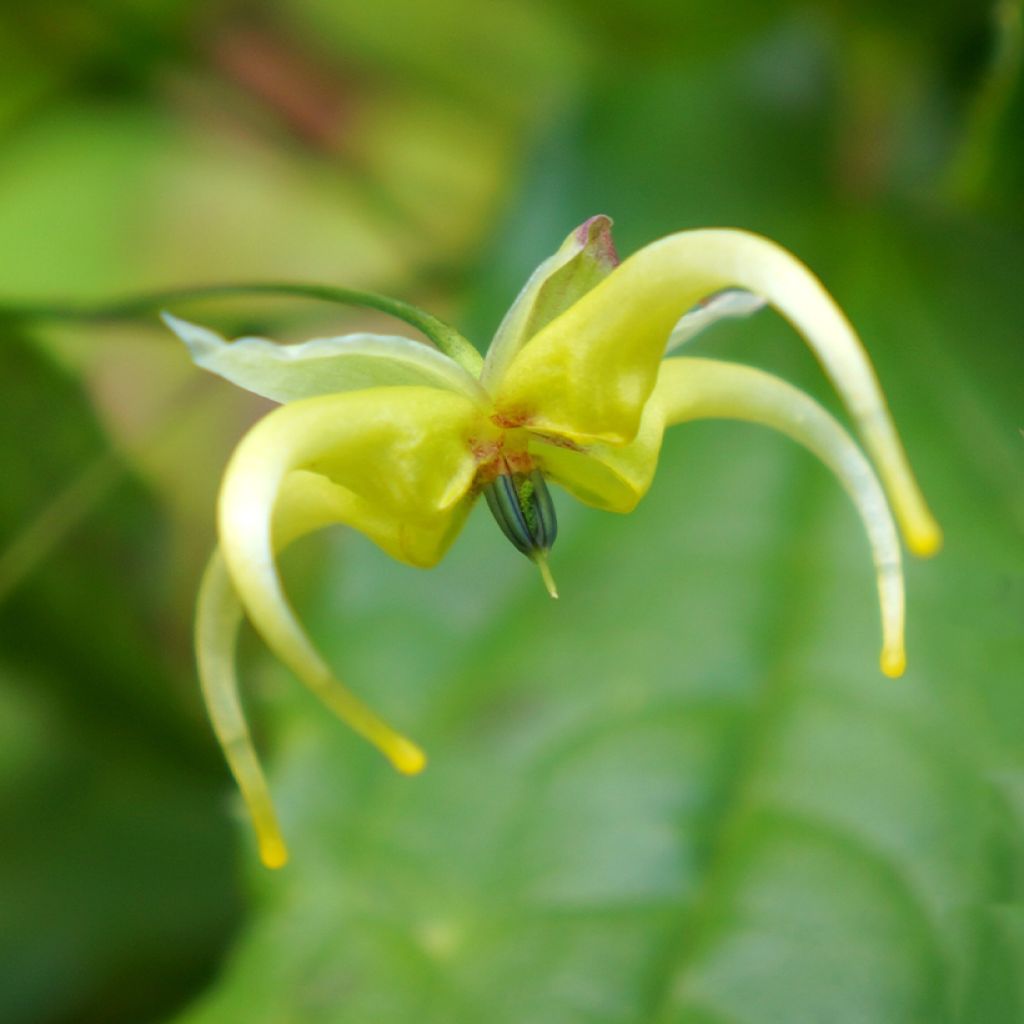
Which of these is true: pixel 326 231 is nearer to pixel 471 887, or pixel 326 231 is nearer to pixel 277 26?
A: pixel 277 26

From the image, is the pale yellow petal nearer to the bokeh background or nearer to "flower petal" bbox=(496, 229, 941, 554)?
"flower petal" bbox=(496, 229, 941, 554)

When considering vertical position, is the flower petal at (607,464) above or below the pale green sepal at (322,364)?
below

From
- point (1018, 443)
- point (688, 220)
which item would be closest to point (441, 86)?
point (688, 220)

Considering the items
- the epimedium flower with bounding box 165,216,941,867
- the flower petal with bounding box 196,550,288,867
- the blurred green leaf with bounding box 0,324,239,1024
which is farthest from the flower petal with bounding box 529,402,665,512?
the blurred green leaf with bounding box 0,324,239,1024

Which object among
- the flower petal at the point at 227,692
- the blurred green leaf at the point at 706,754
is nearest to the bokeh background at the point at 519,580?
the blurred green leaf at the point at 706,754

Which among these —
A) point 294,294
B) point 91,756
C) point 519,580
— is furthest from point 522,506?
point 91,756

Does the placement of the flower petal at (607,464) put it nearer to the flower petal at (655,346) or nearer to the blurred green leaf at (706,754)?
the flower petal at (655,346)

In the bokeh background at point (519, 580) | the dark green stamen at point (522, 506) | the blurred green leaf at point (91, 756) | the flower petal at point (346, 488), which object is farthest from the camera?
the blurred green leaf at point (91, 756)
